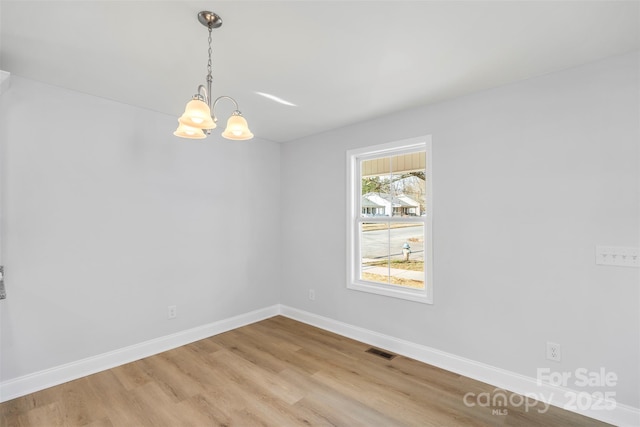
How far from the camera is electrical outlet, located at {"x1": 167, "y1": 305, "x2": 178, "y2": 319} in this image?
324 cm

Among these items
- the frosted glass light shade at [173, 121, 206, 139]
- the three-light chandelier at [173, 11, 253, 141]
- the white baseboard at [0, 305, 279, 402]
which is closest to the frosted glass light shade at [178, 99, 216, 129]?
the three-light chandelier at [173, 11, 253, 141]

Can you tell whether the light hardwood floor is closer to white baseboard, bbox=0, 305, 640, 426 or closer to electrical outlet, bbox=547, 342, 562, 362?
white baseboard, bbox=0, 305, 640, 426

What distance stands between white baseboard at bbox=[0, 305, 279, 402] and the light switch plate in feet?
11.9

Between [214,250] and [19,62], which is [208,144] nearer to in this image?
[214,250]

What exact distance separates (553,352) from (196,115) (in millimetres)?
2961

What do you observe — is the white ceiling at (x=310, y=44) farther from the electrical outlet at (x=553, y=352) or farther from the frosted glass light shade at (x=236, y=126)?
the electrical outlet at (x=553, y=352)

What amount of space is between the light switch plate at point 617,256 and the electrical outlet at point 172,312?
3785mm

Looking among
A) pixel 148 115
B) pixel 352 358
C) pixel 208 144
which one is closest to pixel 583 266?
A: pixel 352 358

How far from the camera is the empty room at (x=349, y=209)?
1.88 m

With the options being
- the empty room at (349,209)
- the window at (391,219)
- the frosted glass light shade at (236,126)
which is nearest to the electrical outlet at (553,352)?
the empty room at (349,209)

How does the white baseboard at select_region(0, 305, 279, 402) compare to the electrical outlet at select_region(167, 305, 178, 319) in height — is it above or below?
below

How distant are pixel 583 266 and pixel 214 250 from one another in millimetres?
3497

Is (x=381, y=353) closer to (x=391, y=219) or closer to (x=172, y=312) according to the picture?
(x=391, y=219)

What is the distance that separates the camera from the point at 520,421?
6.80ft
